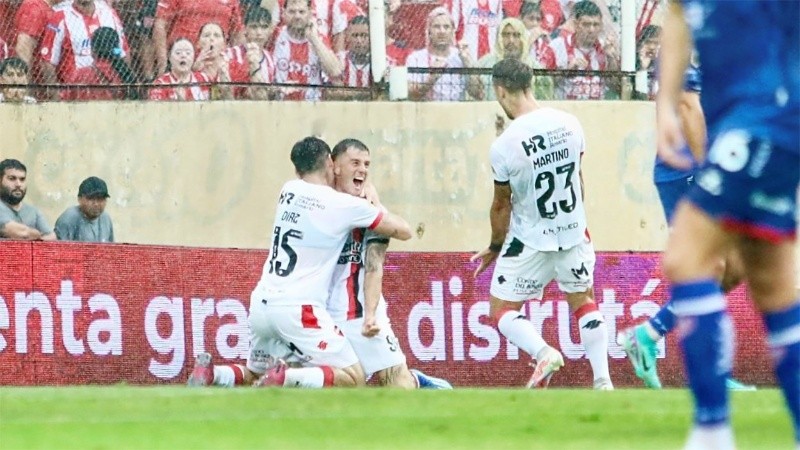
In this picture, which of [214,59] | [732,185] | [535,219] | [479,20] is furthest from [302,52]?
[732,185]

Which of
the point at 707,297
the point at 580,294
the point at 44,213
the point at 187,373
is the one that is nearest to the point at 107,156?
the point at 44,213

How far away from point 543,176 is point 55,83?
5.07 m

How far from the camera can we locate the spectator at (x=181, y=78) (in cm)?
1473

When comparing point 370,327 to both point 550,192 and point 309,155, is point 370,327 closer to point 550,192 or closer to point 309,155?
point 309,155

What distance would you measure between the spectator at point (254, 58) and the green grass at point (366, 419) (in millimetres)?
4680

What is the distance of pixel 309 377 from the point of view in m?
11.3

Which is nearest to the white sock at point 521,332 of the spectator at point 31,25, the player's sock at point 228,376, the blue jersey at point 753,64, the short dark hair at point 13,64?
the player's sock at point 228,376

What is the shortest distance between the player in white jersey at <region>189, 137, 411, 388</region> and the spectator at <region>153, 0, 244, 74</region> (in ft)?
11.2

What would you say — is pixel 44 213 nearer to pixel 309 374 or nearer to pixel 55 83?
pixel 55 83

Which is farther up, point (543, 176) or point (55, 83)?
point (55, 83)

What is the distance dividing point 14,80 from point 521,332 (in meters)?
Result: 5.55

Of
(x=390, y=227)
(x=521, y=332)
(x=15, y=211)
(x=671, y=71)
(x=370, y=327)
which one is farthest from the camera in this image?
(x=15, y=211)

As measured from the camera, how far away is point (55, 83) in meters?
15.1

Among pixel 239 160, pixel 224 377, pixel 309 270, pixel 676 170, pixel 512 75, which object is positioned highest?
pixel 512 75
